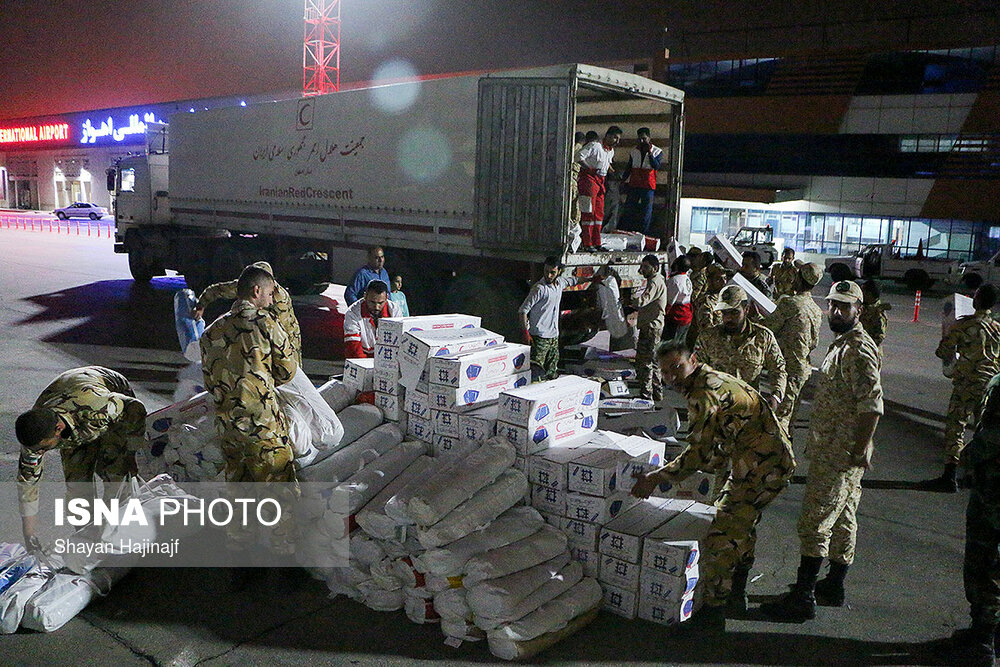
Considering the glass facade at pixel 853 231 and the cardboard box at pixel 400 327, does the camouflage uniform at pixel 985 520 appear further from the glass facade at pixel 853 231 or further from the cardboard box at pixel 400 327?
the glass facade at pixel 853 231

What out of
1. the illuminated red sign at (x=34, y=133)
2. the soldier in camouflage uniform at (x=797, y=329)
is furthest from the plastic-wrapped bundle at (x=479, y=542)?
the illuminated red sign at (x=34, y=133)

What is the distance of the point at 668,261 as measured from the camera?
11836mm

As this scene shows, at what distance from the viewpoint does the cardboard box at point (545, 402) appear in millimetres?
4891

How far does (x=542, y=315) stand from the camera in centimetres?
884

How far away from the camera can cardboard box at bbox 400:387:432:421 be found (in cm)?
547

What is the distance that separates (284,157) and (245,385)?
11.3 metres

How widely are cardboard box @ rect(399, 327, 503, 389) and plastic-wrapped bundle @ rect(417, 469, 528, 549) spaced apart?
3.54ft

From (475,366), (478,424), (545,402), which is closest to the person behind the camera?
(545,402)

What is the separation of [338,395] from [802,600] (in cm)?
351

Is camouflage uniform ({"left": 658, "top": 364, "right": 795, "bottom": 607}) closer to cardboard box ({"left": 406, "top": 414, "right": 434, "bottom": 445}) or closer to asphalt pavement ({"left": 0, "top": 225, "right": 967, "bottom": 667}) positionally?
asphalt pavement ({"left": 0, "top": 225, "right": 967, "bottom": 667})

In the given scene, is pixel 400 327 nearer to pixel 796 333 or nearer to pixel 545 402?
pixel 545 402

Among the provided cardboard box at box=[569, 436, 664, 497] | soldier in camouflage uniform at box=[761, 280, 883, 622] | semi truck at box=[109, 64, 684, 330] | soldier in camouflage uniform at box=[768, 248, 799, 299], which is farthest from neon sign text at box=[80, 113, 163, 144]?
soldier in camouflage uniform at box=[761, 280, 883, 622]

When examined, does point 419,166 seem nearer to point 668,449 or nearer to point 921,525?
point 668,449

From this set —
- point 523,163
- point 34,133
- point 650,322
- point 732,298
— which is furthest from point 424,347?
point 34,133
